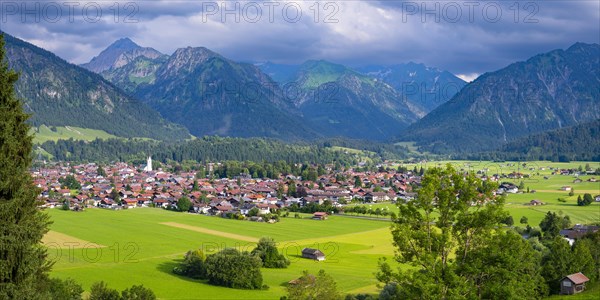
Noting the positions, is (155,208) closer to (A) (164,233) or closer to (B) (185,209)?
(B) (185,209)

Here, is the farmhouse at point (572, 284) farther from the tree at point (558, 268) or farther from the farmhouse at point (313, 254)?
the farmhouse at point (313, 254)

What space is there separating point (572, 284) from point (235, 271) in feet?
80.9

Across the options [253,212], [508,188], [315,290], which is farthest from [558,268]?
[508,188]

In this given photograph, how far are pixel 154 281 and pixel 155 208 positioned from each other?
63375 mm

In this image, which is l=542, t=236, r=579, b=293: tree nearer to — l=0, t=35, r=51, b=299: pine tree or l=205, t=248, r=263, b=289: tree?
l=205, t=248, r=263, b=289: tree

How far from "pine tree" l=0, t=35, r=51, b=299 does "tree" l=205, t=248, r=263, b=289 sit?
104 feet

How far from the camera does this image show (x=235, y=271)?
163 ft

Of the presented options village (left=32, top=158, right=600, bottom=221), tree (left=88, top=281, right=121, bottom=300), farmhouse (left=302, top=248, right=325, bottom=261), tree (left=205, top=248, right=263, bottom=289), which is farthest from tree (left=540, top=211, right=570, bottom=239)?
tree (left=88, top=281, right=121, bottom=300)

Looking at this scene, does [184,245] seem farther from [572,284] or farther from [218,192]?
[218,192]

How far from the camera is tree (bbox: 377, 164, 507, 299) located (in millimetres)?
17672

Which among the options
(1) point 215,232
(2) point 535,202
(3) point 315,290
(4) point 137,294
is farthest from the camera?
(2) point 535,202

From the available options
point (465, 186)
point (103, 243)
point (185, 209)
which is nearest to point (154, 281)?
point (103, 243)

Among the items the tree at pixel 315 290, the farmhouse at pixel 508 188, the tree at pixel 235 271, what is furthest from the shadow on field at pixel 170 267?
the farmhouse at pixel 508 188

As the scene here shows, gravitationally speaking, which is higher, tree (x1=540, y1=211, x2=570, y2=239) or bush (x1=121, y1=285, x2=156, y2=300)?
tree (x1=540, y1=211, x2=570, y2=239)
